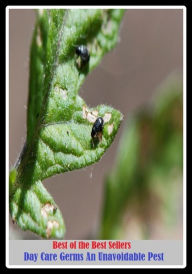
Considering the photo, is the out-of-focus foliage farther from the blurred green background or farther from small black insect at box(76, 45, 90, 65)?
small black insect at box(76, 45, 90, 65)

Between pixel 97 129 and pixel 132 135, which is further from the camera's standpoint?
pixel 132 135

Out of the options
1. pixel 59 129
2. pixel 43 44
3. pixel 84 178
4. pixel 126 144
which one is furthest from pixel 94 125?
pixel 84 178

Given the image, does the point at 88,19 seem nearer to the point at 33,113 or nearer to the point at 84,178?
the point at 33,113

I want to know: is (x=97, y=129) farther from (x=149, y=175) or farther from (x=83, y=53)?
(x=149, y=175)

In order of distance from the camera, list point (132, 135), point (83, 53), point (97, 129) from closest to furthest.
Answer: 1. point (97, 129)
2. point (83, 53)
3. point (132, 135)

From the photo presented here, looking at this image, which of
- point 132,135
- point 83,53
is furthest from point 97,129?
point 132,135

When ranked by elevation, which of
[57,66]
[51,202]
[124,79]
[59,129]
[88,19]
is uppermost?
[124,79]

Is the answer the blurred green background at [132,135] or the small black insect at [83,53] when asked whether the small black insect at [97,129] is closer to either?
the small black insect at [83,53]
